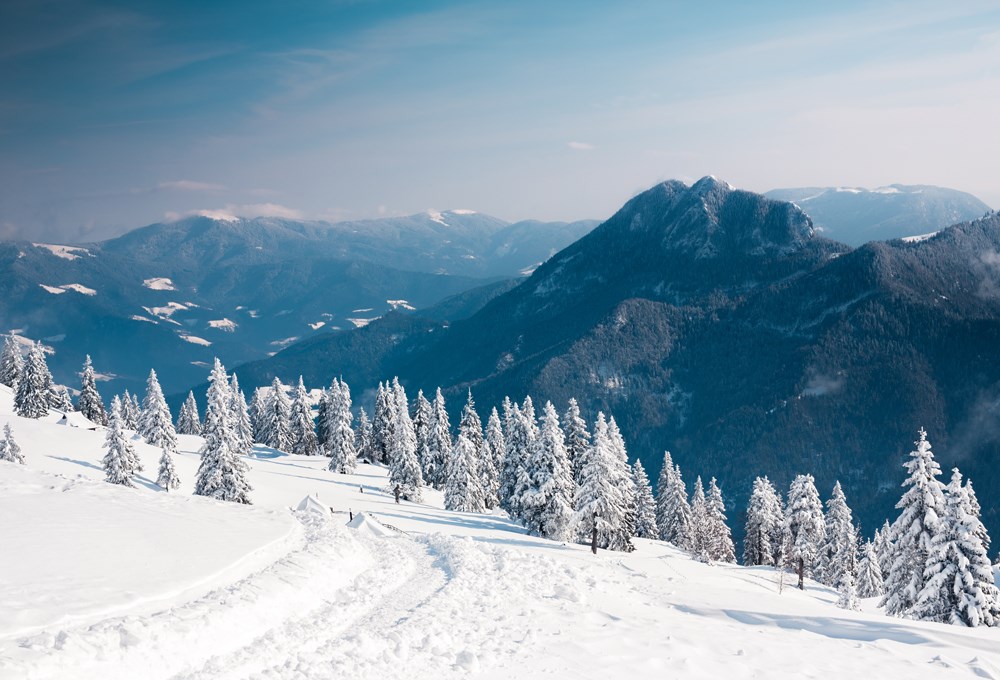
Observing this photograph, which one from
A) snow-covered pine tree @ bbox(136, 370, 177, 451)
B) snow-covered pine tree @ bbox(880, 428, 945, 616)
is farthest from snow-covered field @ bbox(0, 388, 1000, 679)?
snow-covered pine tree @ bbox(136, 370, 177, 451)

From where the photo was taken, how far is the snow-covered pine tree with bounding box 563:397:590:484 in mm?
62500

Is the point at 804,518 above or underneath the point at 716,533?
above

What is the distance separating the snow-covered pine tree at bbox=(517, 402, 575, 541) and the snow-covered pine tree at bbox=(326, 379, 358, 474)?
112 ft

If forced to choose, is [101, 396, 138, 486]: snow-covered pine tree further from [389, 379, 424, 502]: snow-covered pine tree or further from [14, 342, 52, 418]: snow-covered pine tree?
[14, 342, 52, 418]: snow-covered pine tree

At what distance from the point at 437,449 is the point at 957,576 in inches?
2506

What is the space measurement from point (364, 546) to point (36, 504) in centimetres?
1347

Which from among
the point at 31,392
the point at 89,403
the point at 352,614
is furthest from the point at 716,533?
the point at 89,403

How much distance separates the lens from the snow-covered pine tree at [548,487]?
178ft

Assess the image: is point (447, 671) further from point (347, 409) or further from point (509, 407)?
point (347, 409)

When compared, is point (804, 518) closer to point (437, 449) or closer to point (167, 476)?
point (437, 449)

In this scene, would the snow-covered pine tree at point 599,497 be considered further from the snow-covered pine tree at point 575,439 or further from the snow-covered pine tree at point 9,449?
the snow-covered pine tree at point 9,449

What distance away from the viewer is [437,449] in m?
88.8

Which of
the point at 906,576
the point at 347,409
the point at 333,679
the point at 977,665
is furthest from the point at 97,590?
the point at 347,409

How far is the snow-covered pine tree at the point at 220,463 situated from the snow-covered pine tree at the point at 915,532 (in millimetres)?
44299
